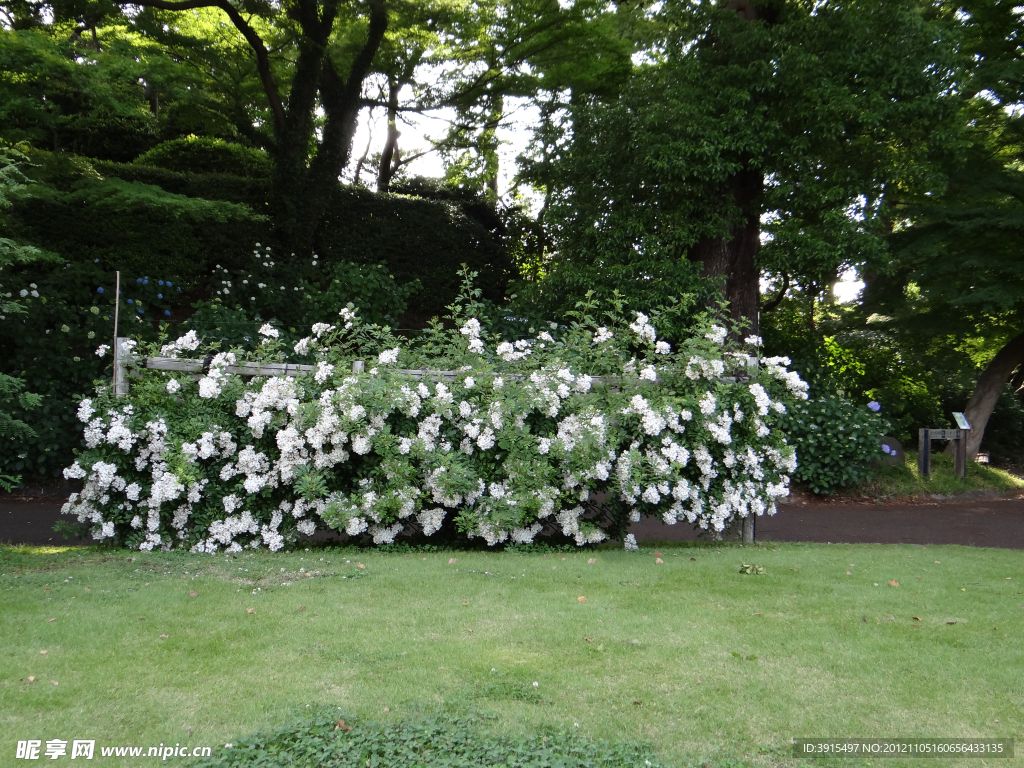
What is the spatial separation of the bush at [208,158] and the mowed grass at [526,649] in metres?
11.9

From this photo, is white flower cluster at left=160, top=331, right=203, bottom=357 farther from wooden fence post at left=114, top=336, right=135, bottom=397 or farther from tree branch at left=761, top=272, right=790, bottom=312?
tree branch at left=761, top=272, right=790, bottom=312

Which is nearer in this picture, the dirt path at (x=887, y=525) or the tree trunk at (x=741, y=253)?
the dirt path at (x=887, y=525)

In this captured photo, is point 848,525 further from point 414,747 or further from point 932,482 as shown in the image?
point 414,747

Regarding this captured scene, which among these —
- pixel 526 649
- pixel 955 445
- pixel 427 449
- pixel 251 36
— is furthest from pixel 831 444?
pixel 251 36

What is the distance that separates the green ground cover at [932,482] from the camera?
12.2 meters

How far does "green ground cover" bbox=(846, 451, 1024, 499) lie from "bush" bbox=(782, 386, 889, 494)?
0.35 metres

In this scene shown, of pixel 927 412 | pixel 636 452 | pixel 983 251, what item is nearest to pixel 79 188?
pixel 636 452

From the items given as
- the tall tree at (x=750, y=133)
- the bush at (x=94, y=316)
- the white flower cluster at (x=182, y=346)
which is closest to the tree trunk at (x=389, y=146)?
the bush at (x=94, y=316)

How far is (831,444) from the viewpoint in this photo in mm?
11828

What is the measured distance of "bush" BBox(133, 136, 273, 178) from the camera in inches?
629

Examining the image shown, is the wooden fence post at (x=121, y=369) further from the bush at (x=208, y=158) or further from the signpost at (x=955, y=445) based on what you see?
the signpost at (x=955, y=445)

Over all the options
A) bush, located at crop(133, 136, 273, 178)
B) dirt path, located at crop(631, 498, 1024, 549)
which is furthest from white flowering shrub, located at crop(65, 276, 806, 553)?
bush, located at crop(133, 136, 273, 178)

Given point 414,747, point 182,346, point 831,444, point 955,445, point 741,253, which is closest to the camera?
Answer: point 414,747

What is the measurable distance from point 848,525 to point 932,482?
390cm
